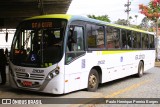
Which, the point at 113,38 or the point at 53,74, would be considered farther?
the point at 113,38

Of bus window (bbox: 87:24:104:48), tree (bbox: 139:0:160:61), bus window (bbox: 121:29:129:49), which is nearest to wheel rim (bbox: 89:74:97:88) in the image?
bus window (bbox: 87:24:104:48)

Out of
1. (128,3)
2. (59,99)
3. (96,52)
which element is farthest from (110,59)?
(128,3)

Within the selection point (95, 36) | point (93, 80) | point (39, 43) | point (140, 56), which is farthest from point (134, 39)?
point (39, 43)

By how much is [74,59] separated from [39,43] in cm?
122

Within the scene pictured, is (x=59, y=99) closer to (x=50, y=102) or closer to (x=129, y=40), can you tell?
(x=50, y=102)

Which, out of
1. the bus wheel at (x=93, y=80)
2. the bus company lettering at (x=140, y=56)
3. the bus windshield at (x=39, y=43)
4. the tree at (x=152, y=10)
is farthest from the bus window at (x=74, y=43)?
the tree at (x=152, y=10)

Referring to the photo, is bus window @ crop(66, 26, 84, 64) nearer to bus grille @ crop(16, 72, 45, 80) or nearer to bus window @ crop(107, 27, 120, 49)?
bus grille @ crop(16, 72, 45, 80)

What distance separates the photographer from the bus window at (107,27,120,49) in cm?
1275

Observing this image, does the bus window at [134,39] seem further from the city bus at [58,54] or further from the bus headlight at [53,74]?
the bus headlight at [53,74]

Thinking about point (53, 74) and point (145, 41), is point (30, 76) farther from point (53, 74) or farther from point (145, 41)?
point (145, 41)

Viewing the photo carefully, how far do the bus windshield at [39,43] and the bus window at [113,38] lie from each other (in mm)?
3397

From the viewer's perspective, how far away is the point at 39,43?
9.90m

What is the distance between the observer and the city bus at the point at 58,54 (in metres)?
9.57

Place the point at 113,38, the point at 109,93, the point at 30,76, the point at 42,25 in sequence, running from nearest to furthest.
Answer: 1. the point at 30,76
2. the point at 42,25
3. the point at 109,93
4. the point at 113,38
